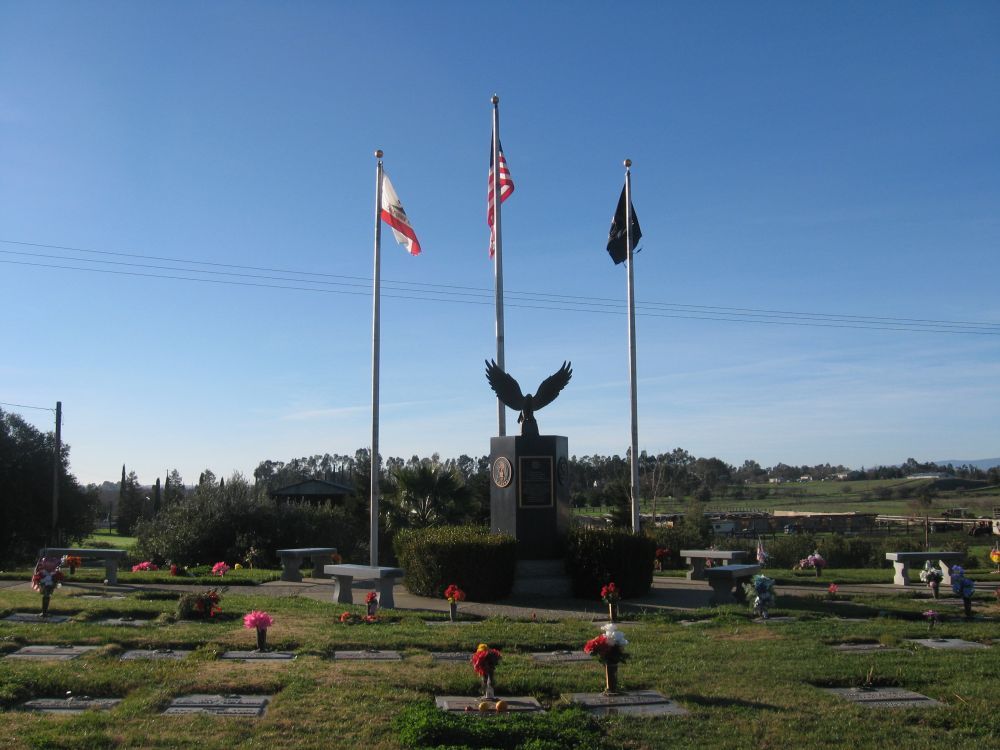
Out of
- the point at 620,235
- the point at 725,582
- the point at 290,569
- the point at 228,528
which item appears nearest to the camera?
the point at 725,582

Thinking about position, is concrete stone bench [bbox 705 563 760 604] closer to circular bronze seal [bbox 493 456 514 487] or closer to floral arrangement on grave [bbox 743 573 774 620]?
floral arrangement on grave [bbox 743 573 774 620]

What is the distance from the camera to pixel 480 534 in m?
14.0

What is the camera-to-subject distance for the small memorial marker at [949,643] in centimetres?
907

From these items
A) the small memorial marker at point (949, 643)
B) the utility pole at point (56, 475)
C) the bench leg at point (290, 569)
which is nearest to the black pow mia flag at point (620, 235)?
the bench leg at point (290, 569)

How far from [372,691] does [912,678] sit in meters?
4.36

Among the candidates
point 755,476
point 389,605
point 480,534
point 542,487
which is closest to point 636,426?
point 542,487

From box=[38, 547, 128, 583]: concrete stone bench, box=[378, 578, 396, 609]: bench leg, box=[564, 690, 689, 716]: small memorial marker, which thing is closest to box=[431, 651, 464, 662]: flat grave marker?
box=[564, 690, 689, 716]: small memorial marker

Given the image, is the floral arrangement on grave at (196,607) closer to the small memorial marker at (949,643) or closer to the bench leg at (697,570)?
the small memorial marker at (949,643)

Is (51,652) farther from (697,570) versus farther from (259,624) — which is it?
(697,570)

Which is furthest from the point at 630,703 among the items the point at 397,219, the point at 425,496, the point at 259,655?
the point at 425,496

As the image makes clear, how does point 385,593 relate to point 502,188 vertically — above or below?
below

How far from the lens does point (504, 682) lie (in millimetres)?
7172

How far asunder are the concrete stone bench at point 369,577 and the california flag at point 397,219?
728 centimetres

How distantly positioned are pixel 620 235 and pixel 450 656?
13.0 meters
